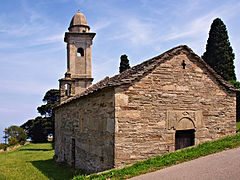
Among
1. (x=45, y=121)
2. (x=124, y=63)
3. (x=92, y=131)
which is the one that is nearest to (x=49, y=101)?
(x=45, y=121)

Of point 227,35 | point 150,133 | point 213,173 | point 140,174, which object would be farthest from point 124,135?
point 227,35

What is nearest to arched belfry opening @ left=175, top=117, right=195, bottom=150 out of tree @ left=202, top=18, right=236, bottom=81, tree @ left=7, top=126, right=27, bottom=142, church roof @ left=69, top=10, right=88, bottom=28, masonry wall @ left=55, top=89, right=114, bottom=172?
masonry wall @ left=55, top=89, right=114, bottom=172

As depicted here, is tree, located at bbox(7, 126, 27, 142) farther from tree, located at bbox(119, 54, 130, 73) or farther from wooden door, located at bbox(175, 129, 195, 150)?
wooden door, located at bbox(175, 129, 195, 150)

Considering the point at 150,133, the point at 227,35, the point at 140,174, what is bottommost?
the point at 140,174

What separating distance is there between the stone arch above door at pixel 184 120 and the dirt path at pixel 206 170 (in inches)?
75.1

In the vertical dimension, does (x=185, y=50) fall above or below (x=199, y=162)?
above

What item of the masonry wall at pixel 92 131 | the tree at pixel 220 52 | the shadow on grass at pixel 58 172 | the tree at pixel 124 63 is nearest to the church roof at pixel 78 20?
the tree at pixel 124 63

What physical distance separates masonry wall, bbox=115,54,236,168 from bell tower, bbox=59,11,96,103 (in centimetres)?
1579

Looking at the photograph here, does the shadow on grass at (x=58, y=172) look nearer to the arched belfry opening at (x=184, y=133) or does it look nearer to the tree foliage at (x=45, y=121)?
the arched belfry opening at (x=184, y=133)

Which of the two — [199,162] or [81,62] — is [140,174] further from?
[81,62]

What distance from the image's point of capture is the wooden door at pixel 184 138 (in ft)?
29.0

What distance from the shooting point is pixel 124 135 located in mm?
7688

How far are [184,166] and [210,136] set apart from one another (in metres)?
3.61

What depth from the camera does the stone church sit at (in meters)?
7.76
